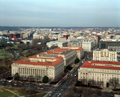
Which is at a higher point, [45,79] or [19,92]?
[45,79]

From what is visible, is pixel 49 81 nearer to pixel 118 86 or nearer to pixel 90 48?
pixel 118 86

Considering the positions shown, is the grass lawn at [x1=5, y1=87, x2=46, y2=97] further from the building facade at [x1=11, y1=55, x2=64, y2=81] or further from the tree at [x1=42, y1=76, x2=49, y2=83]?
the building facade at [x1=11, y1=55, x2=64, y2=81]

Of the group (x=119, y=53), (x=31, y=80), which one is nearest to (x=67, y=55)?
(x=31, y=80)

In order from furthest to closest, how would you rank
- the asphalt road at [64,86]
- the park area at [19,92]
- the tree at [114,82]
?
the tree at [114,82]
the asphalt road at [64,86]
the park area at [19,92]

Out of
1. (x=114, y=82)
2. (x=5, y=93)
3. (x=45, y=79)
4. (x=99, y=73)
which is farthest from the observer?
(x=45, y=79)

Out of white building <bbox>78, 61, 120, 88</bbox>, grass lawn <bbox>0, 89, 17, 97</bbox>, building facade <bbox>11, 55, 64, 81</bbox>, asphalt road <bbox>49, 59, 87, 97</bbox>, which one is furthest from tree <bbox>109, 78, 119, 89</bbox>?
grass lawn <bbox>0, 89, 17, 97</bbox>

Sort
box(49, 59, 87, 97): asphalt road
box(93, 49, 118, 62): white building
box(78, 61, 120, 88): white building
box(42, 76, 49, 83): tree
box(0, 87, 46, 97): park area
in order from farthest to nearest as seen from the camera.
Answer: box(93, 49, 118, 62): white building → box(42, 76, 49, 83): tree → box(78, 61, 120, 88): white building → box(49, 59, 87, 97): asphalt road → box(0, 87, 46, 97): park area

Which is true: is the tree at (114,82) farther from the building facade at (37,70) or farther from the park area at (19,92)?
the park area at (19,92)

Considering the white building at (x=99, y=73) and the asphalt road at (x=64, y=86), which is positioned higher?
the white building at (x=99, y=73)

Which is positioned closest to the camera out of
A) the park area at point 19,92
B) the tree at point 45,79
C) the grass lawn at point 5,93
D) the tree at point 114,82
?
the park area at point 19,92

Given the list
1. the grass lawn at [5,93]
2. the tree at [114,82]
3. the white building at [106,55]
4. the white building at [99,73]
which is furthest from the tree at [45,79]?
the white building at [106,55]

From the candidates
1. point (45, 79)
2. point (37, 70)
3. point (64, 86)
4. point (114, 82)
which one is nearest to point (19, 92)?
point (45, 79)

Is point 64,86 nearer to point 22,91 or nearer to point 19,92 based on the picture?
point 22,91
